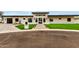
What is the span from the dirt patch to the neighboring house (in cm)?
63

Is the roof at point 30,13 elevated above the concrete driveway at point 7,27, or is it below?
above

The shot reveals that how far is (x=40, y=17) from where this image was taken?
730 cm

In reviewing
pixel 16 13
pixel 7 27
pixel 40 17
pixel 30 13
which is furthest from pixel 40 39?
pixel 16 13

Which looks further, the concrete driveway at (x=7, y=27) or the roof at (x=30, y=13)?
the concrete driveway at (x=7, y=27)

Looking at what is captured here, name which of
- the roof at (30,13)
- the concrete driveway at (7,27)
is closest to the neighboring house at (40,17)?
the roof at (30,13)

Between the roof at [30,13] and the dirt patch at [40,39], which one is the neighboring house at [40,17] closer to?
the roof at [30,13]

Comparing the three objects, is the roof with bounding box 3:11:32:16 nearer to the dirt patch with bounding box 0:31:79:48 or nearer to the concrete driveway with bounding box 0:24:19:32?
the concrete driveway with bounding box 0:24:19:32

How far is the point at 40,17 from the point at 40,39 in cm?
92

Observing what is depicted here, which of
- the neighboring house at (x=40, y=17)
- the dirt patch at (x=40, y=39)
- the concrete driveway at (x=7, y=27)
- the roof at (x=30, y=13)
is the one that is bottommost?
the dirt patch at (x=40, y=39)

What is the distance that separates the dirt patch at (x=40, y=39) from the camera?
274 inches

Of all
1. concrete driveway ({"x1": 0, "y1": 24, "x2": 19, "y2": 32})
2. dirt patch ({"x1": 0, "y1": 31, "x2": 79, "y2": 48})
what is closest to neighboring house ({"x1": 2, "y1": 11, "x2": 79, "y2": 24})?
concrete driveway ({"x1": 0, "y1": 24, "x2": 19, "y2": 32})

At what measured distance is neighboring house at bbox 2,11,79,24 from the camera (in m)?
6.63

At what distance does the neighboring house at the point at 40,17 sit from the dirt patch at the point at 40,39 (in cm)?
63
